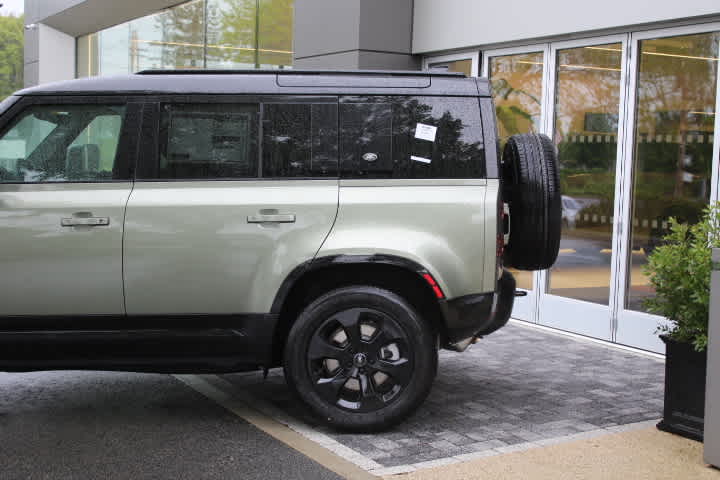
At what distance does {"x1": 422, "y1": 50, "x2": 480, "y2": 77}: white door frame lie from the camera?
980 centimetres

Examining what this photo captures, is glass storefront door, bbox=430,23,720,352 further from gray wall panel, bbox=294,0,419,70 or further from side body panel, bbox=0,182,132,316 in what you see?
side body panel, bbox=0,182,132,316

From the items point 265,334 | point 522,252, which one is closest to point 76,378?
point 265,334

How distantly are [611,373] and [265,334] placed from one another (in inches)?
123

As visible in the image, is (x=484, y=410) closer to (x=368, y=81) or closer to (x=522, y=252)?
(x=522, y=252)

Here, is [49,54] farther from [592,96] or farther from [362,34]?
[592,96]

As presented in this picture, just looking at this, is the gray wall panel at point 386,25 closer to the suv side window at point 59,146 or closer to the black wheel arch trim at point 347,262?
the suv side window at point 59,146

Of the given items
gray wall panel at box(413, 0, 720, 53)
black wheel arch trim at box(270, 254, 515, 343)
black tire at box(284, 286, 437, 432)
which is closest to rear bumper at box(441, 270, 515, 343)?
black wheel arch trim at box(270, 254, 515, 343)

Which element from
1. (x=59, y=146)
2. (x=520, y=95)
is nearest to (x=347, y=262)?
(x=59, y=146)

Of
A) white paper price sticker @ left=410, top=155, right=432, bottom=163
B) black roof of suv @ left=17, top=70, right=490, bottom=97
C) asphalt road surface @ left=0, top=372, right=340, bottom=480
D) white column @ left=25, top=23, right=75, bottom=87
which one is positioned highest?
white column @ left=25, top=23, right=75, bottom=87

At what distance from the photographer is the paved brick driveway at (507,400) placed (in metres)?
5.13

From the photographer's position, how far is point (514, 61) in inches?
371

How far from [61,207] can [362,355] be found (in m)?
1.95

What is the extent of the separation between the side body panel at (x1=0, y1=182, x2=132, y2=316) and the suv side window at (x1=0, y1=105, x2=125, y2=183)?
0.13 metres

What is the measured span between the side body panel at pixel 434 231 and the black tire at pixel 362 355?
0.93 feet
